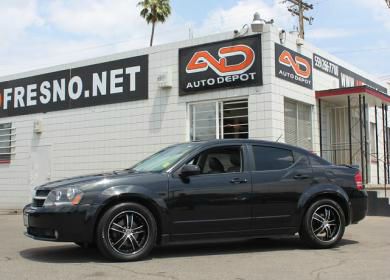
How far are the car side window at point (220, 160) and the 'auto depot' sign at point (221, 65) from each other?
7.04 meters

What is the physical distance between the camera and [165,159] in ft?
26.1

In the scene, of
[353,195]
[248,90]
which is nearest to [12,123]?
[248,90]

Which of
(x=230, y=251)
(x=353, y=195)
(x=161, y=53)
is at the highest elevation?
(x=161, y=53)

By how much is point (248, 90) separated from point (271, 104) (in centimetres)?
81

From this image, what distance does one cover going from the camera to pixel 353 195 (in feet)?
27.9

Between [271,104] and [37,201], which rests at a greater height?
[271,104]

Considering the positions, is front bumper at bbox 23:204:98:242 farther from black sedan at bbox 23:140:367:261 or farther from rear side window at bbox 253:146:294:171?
rear side window at bbox 253:146:294:171

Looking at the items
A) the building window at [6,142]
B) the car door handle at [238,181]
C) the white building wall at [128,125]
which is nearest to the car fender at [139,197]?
the car door handle at [238,181]

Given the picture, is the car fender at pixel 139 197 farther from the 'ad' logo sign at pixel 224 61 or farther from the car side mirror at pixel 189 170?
the 'ad' logo sign at pixel 224 61

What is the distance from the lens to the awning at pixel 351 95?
1598 cm

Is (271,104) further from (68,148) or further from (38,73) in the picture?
(38,73)

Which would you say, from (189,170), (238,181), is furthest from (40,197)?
(238,181)

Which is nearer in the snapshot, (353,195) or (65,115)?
(353,195)

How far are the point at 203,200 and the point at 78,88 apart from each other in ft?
40.4
